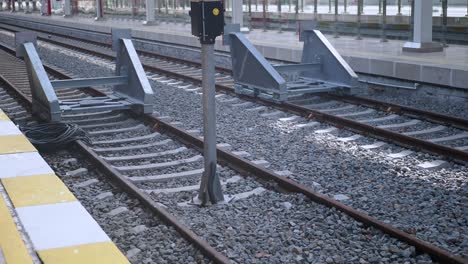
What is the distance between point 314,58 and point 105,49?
35.6ft

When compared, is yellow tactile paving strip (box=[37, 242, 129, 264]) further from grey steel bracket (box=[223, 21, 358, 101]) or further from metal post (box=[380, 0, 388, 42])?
metal post (box=[380, 0, 388, 42])

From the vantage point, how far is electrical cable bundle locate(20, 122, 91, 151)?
729 centimetres

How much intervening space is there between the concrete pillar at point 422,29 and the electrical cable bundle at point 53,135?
7.19 metres

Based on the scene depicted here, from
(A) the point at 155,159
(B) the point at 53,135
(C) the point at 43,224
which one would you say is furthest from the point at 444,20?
(C) the point at 43,224

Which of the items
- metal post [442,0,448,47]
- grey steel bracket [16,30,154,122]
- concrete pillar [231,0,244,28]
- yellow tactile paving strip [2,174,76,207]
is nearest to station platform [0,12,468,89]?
metal post [442,0,448,47]

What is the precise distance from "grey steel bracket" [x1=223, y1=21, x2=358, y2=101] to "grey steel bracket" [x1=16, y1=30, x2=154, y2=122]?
175 cm

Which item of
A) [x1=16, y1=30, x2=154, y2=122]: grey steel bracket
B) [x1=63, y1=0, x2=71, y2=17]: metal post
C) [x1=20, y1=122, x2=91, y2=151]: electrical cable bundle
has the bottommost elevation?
[x1=20, y1=122, x2=91, y2=151]: electrical cable bundle

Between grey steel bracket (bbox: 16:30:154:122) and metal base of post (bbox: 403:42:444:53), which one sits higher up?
metal base of post (bbox: 403:42:444:53)

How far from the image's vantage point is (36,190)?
5.33 metres

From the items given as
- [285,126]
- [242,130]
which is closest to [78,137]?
[242,130]

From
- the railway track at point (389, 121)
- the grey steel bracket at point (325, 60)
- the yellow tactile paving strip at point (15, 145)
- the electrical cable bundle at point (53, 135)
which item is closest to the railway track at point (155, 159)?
the electrical cable bundle at point (53, 135)

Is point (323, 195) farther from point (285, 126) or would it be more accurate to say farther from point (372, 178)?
point (285, 126)

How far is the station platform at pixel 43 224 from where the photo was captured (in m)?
4.00

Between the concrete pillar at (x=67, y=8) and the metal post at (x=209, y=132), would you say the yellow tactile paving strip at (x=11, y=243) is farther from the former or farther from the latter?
the concrete pillar at (x=67, y=8)
